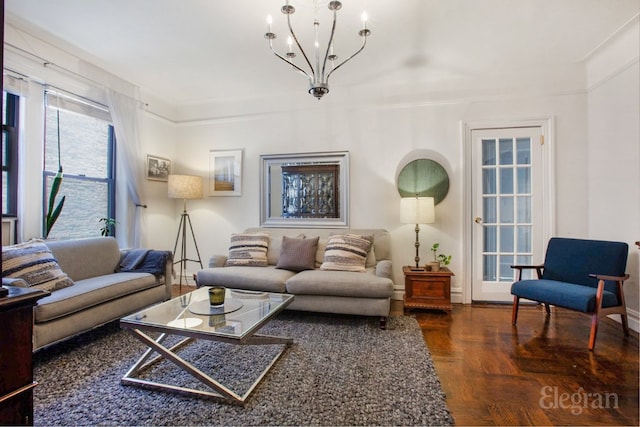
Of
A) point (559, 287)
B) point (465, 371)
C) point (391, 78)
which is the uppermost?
point (391, 78)

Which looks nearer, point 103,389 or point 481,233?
point 103,389

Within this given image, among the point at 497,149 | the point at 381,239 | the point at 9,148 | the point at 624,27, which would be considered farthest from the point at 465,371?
the point at 9,148

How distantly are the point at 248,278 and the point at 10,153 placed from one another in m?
2.37

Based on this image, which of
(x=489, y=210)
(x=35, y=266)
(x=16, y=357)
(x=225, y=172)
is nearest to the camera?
(x=16, y=357)

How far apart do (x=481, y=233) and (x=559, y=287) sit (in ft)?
3.44

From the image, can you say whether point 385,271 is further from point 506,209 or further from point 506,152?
point 506,152

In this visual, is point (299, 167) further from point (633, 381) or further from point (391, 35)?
point (633, 381)

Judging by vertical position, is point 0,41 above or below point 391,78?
below

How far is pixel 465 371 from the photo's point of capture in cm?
212

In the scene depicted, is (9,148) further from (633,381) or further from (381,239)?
(633,381)

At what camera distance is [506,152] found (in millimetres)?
3609

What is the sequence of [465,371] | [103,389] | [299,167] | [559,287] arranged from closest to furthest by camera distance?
1. [103,389]
2. [465,371]
3. [559,287]
4. [299,167]

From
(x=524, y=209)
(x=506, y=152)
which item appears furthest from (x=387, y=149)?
(x=524, y=209)

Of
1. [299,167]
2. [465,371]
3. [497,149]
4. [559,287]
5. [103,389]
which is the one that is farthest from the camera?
[299,167]
